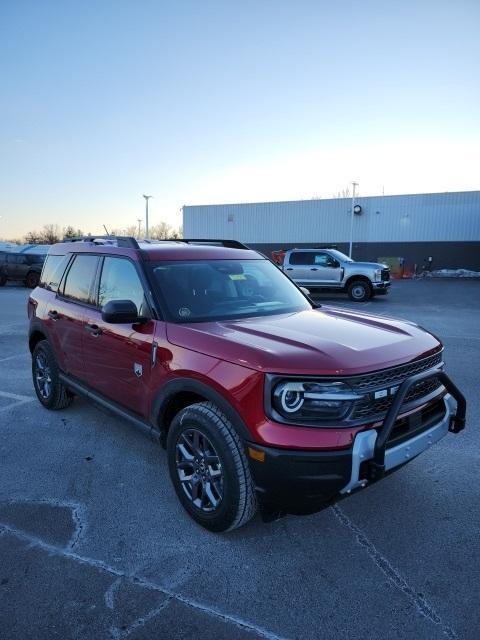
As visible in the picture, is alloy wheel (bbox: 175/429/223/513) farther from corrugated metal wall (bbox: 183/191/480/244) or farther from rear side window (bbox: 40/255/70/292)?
corrugated metal wall (bbox: 183/191/480/244)

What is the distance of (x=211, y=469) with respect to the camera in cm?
293

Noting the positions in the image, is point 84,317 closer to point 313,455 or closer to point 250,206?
point 313,455

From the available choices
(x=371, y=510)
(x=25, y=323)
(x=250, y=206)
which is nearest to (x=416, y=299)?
(x=25, y=323)

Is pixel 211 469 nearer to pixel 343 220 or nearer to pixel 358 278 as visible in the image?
pixel 358 278

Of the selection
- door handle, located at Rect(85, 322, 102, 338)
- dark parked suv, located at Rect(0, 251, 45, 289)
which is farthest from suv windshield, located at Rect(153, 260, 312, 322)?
dark parked suv, located at Rect(0, 251, 45, 289)

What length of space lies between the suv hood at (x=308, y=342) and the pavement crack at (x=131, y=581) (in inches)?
49.0

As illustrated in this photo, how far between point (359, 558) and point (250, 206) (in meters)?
36.7

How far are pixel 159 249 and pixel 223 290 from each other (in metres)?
0.65

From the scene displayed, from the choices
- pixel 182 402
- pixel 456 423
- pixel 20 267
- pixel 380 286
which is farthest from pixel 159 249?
pixel 20 267

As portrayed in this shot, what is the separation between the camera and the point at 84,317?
4.25m

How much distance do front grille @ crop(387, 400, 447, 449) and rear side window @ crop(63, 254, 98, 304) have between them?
2.87 metres

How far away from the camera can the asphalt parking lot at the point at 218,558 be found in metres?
2.29

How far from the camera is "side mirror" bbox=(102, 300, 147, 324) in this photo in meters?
3.23

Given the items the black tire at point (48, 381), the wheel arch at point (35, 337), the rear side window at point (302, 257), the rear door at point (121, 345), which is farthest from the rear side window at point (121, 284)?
the rear side window at point (302, 257)
